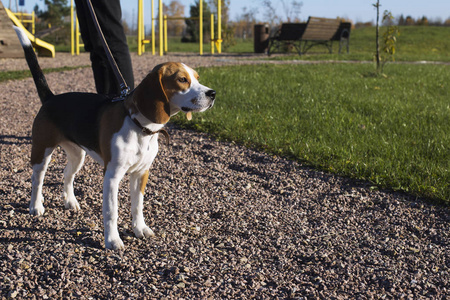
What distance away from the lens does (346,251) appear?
319cm

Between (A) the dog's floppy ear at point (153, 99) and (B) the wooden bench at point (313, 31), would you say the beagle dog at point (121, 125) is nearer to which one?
(A) the dog's floppy ear at point (153, 99)

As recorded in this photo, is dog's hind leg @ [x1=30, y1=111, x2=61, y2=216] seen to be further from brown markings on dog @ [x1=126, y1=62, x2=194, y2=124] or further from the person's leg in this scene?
the person's leg

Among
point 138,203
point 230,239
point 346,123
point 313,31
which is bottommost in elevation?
point 230,239

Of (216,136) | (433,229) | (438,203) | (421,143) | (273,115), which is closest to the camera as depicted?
(433,229)

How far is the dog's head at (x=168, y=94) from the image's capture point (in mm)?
2809

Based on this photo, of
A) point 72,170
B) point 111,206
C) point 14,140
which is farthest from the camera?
point 14,140

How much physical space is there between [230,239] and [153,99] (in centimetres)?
114

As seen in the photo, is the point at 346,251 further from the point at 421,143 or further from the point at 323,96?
the point at 323,96

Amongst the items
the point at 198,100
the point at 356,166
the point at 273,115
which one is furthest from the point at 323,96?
the point at 198,100

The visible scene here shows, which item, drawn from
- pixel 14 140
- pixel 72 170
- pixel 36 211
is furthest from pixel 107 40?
pixel 14 140

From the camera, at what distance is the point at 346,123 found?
6438mm

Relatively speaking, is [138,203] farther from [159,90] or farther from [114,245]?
[159,90]

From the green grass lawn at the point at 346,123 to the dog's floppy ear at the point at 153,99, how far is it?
2.43 metres

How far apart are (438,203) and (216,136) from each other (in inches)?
112
